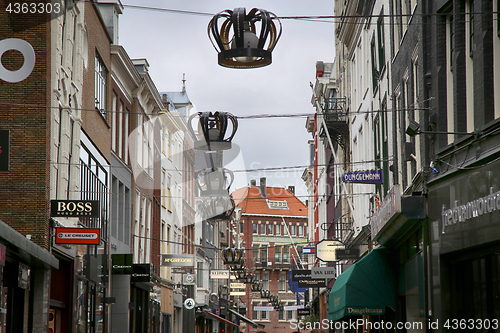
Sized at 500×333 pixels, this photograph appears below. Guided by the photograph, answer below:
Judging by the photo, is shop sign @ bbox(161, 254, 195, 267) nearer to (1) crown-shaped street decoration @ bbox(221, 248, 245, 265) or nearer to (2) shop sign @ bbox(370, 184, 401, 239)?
(1) crown-shaped street decoration @ bbox(221, 248, 245, 265)

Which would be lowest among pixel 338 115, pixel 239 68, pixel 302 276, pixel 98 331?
pixel 98 331

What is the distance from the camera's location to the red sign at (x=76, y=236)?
1788 cm

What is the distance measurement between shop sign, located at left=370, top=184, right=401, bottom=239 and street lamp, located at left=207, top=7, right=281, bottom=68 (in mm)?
4431

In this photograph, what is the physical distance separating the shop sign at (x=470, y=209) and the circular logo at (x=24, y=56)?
11.4 metres

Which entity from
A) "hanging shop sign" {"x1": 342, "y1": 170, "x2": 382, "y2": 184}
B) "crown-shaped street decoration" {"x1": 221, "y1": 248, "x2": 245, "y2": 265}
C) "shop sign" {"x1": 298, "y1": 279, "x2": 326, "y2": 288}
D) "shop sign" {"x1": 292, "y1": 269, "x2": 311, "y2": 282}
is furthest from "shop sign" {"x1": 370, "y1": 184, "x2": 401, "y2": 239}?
"crown-shaped street decoration" {"x1": 221, "y1": 248, "x2": 245, "y2": 265}

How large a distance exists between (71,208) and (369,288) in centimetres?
786

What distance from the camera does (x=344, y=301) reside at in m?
A: 16.7

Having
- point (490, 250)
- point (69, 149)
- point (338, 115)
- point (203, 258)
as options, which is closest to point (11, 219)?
point (69, 149)

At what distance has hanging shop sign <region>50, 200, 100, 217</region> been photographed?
A: 1778cm

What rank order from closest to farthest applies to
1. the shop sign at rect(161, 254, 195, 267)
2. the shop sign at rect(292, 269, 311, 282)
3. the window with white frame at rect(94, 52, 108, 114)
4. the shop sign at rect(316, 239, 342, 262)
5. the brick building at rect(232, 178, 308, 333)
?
the window with white frame at rect(94, 52, 108, 114)
the shop sign at rect(316, 239, 342, 262)
the shop sign at rect(292, 269, 311, 282)
the shop sign at rect(161, 254, 195, 267)
the brick building at rect(232, 178, 308, 333)

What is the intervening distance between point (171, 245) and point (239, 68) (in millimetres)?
32903

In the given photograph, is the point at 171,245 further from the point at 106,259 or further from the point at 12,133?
the point at 12,133

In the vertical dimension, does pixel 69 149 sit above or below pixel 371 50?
below

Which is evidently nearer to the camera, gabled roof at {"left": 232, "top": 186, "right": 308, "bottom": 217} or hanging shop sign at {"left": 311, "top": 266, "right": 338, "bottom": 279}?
hanging shop sign at {"left": 311, "top": 266, "right": 338, "bottom": 279}
